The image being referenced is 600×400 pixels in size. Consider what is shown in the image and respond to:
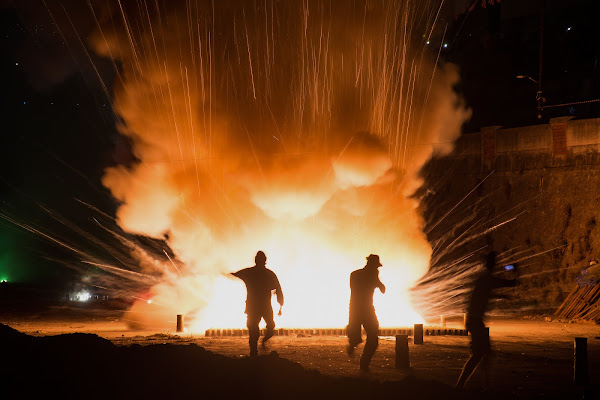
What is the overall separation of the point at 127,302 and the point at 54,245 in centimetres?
1377

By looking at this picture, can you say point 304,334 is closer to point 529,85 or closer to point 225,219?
point 225,219

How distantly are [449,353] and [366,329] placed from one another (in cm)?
316

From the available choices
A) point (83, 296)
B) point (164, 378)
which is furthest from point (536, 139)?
A: point (83, 296)

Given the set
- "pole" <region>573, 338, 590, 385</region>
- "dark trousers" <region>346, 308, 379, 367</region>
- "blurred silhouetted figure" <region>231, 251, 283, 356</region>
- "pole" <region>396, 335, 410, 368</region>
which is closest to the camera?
"pole" <region>573, 338, 590, 385</region>

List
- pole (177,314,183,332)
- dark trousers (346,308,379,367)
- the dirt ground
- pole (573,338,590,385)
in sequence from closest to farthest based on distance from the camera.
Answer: pole (573,338,590,385), the dirt ground, dark trousers (346,308,379,367), pole (177,314,183,332)

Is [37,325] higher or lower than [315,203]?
lower

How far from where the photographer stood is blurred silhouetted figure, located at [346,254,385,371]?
927 centimetres

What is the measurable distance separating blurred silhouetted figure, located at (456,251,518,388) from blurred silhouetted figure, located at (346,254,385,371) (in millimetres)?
1669

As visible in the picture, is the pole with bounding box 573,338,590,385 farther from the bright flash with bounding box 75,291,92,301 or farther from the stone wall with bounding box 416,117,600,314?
the bright flash with bounding box 75,291,92,301

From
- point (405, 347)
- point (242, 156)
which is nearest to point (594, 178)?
point (242, 156)

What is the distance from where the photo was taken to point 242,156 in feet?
61.1

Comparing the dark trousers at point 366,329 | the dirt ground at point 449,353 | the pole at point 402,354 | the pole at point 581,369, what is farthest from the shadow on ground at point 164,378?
the pole at point 402,354

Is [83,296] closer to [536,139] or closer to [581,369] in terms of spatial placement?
[536,139]

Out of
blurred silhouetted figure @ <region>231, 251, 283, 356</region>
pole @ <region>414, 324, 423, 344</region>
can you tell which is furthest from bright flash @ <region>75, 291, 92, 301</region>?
blurred silhouetted figure @ <region>231, 251, 283, 356</region>
